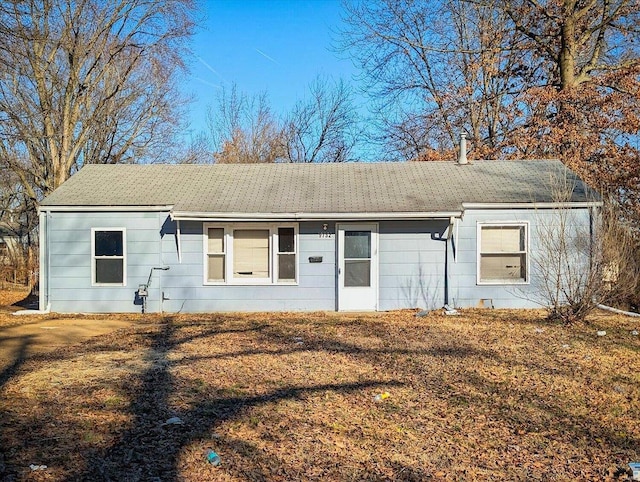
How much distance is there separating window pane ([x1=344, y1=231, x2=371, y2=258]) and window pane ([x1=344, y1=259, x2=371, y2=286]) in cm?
16

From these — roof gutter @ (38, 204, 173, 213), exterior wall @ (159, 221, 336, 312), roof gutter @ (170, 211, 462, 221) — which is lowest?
exterior wall @ (159, 221, 336, 312)

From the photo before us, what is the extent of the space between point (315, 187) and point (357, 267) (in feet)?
7.91

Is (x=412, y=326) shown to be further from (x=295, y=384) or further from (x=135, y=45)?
(x=135, y=45)

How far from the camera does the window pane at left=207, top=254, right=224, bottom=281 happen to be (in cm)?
1279

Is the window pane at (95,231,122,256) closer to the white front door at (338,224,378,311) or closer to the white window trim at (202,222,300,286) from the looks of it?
the white window trim at (202,222,300,286)

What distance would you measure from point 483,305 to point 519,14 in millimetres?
12909

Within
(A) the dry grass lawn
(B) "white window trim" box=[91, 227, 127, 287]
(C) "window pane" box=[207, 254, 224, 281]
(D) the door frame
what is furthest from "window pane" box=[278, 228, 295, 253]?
(A) the dry grass lawn

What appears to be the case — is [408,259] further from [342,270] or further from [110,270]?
[110,270]

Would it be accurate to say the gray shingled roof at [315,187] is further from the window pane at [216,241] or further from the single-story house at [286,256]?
the window pane at [216,241]

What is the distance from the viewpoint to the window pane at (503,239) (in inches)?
504

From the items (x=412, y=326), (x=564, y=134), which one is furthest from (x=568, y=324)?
(x=564, y=134)

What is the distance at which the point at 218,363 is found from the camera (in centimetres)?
724

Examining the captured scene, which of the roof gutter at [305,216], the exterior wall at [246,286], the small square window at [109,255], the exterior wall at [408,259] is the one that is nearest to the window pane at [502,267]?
the exterior wall at [408,259]

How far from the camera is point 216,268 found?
504 inches
